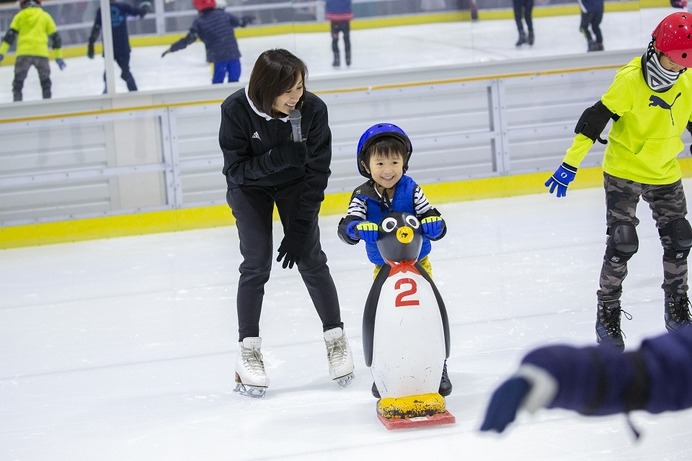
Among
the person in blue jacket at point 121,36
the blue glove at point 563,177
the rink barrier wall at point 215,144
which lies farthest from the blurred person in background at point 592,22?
the blue glove at point 563,177

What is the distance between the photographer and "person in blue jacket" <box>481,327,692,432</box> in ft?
3.94

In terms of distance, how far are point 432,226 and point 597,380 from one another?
7.70 ft

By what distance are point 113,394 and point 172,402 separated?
12.8 inches

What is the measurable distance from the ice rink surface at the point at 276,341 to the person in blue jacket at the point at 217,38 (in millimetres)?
937

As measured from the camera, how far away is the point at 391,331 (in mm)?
3457

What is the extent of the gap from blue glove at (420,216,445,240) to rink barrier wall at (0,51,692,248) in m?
5.05

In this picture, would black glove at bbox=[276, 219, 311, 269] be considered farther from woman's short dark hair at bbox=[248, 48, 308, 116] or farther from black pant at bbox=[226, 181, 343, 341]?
woman's short dark hair at bbox=[248, 48, 308, 116]

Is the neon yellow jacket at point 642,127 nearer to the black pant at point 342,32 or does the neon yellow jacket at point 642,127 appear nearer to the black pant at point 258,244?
the black pant at point 258,244

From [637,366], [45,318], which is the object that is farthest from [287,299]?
[637,366]

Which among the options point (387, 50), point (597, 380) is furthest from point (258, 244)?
point (387, 50)

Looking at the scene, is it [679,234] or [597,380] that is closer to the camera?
[597,380]

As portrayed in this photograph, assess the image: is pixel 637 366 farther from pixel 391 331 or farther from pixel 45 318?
pixel 45 318

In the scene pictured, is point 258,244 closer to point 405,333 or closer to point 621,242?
point 405,333

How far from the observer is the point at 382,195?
3752mm
